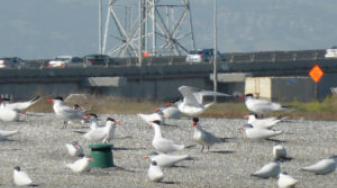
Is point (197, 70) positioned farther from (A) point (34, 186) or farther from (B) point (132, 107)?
(A) point (34, 186)

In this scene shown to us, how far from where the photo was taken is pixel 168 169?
878 inches

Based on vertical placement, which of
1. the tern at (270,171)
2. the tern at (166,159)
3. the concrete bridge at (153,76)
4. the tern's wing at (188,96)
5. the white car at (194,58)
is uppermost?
the tern's wing at (188,96)

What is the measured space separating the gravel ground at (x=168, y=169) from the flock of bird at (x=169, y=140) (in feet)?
0.58

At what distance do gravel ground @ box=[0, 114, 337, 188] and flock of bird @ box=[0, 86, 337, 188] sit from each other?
0.18 m

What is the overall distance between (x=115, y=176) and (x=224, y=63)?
5635cm

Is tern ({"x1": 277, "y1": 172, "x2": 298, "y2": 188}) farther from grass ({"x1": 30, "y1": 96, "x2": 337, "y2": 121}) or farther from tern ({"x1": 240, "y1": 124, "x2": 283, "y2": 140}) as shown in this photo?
grass ({"x1": 30, "y1": 96, "x2": 337, "y2": 121})

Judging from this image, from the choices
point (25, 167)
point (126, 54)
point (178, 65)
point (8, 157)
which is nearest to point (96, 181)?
point (25, 167)

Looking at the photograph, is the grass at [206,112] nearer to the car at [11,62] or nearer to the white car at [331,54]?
the car at [11,62]

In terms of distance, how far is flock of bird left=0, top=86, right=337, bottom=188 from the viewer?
68.8ft

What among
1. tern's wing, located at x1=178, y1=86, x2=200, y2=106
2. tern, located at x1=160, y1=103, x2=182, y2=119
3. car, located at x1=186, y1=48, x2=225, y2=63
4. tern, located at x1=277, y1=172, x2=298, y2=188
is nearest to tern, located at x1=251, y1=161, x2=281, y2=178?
tern, located at x1=277, y1=172, x2=298, y2=188

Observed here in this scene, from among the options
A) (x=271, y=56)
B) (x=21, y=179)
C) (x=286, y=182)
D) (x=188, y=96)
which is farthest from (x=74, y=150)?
(x=271, y=56)

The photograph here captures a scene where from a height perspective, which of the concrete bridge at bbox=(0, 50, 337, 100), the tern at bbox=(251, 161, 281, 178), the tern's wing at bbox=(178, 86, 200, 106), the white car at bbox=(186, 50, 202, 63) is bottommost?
the concrete bridge at bbox=(0, 50, 337, 100)

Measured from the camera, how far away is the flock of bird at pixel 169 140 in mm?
20984

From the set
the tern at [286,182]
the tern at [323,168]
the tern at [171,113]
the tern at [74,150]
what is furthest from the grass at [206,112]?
the tern at [286,182]
